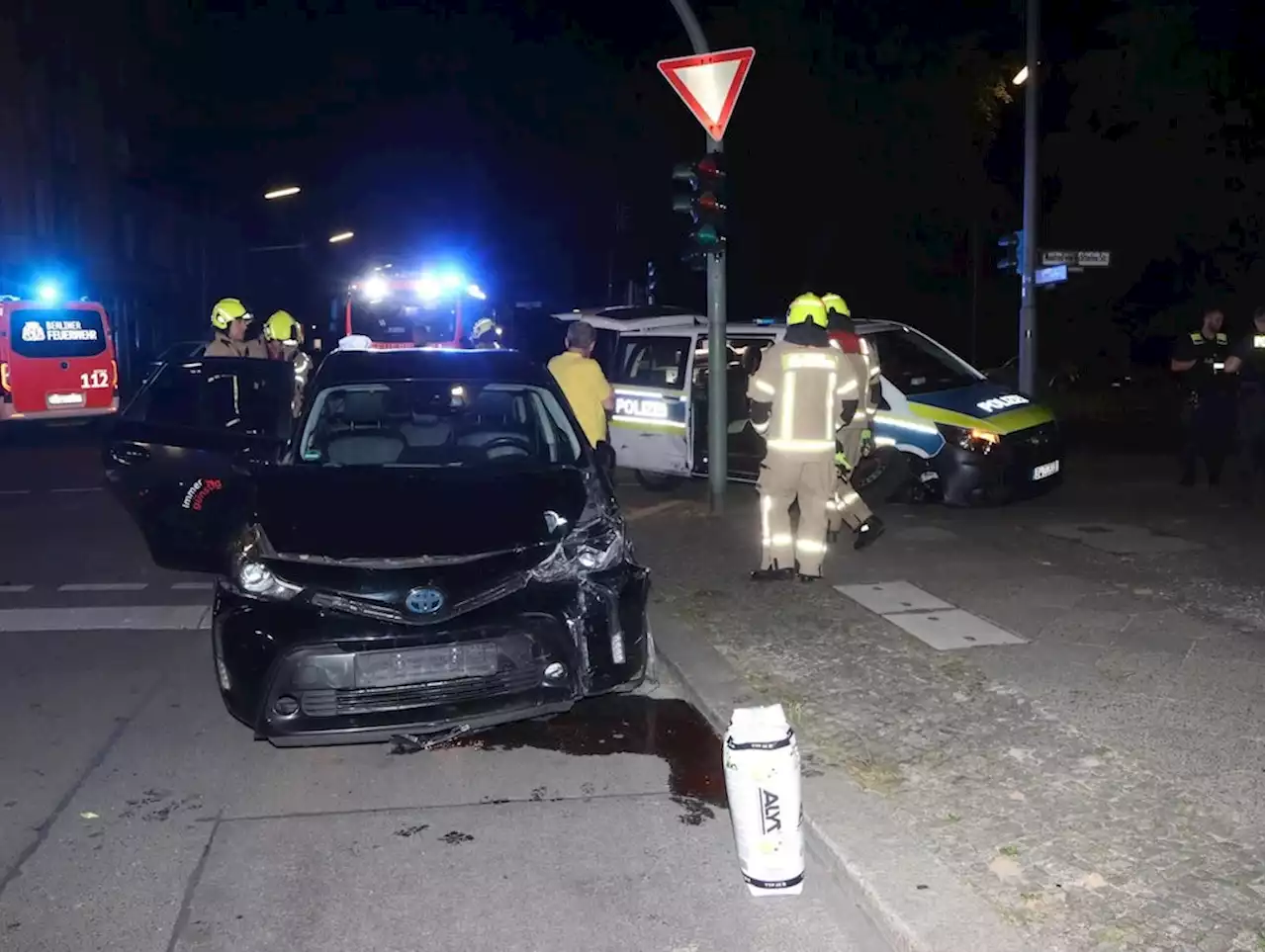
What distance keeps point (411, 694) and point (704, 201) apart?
6744mm

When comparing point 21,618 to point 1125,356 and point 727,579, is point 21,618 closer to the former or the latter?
point 727,579

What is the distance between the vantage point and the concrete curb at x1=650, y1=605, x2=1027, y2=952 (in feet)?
12.4

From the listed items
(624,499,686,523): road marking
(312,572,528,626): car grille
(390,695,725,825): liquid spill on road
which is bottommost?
(390,695,725,825): liquid spill on road

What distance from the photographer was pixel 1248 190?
20.8 meters

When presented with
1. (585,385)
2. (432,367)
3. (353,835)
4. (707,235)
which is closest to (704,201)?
(707,235)

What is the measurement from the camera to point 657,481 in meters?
13.5

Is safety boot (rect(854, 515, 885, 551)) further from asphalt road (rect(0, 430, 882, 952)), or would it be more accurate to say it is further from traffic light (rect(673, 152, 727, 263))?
asphalt road (rect(0, 430, 882, 952))

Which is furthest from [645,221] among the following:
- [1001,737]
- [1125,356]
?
[1001,737]

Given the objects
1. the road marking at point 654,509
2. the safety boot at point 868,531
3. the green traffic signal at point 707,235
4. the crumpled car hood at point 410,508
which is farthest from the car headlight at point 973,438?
the crumpled car hood at point 410,508

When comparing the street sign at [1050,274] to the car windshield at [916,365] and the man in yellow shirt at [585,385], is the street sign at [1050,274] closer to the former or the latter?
the car windshield at [916,365]

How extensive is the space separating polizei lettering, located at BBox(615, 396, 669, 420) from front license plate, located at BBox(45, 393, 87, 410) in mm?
10898

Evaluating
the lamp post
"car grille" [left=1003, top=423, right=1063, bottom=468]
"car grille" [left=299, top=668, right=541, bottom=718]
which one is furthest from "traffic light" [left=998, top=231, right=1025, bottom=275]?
"car grille" [left=299, top=668, right=541, bottom=718]

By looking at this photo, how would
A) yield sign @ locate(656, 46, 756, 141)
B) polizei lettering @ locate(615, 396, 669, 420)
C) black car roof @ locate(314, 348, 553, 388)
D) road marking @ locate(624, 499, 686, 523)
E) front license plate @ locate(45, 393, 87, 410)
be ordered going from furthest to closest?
front license plate @ locate(45, 393, 87, 410) < polizei lettering @ locate(615, 396, 669, 420) < road marking @ locate(624, 499, 686, 523) < yield sign @ locate(656, 46, 756, 141) < black car roof @ locate(314, 348, 553, 388)

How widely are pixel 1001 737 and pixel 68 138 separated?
120 ft
